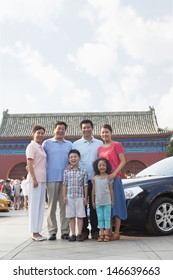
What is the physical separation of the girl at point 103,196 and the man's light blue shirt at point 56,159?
49 centimetres

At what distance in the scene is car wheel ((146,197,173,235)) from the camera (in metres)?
6.80

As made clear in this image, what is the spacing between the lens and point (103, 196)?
247 inches

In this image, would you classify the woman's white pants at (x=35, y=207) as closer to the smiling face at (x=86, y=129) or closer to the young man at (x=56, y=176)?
the young man at (x=56, y=176)

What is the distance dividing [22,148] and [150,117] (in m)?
10.0

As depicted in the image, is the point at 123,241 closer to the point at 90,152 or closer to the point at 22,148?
the point at 90,152

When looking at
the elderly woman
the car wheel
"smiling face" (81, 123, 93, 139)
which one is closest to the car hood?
the car wheel

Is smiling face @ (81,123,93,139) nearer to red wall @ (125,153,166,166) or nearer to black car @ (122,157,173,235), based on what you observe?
black car @ (122,157,173,235)

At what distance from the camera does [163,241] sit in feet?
20.2

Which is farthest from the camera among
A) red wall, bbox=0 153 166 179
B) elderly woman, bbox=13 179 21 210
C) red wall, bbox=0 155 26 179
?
red wall, bbox=0 153 166 179

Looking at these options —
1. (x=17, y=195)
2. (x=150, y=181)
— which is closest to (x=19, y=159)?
(x=17, y=195)

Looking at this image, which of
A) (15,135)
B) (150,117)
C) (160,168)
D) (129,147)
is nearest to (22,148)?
(15,135)

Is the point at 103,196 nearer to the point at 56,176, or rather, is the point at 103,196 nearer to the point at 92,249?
the point at 56,176

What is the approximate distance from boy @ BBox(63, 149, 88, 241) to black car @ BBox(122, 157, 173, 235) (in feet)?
2.70

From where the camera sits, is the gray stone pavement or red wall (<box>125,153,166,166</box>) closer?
the gray stone pavement
